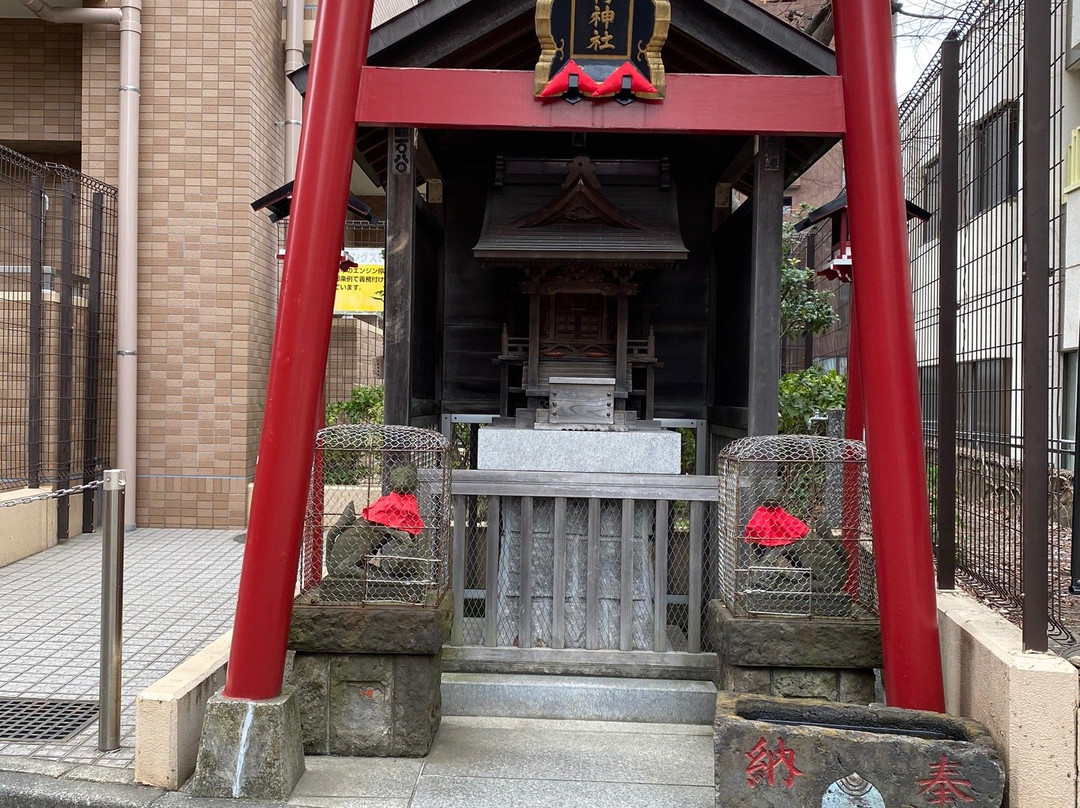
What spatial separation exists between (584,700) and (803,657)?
4.16 ft

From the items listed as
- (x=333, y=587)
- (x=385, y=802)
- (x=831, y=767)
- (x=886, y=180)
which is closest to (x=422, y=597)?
(x=333, y=587)

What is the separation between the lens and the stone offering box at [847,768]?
317 cm

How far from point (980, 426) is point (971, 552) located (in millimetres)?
901

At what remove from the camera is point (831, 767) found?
3.22 metres

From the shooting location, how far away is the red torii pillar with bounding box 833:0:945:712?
368 cm

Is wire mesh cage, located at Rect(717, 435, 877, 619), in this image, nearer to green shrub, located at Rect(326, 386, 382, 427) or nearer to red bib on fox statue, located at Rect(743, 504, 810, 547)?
red bib on fox statue, located at Rect(743, 504, 810, 547)

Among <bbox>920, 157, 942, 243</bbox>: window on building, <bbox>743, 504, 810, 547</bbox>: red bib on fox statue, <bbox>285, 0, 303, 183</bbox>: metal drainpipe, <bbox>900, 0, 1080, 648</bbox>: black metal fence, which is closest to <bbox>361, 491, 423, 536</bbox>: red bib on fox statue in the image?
<bbox>743, 504, 810, 547</bbox>: red bib on fox statue

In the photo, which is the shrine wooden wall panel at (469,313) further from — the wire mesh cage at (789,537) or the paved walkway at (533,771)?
the paved walkway at (533,771)

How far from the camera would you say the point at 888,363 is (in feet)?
12.5

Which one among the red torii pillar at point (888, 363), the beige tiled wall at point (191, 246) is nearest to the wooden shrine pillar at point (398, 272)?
the red torii pillar at point (888, 363)

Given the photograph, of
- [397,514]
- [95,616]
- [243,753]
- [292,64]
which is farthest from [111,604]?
[292,64]

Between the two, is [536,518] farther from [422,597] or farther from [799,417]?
[799,417]

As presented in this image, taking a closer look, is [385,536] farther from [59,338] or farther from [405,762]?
[59,338]

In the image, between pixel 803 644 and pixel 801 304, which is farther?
pixel 801 304
